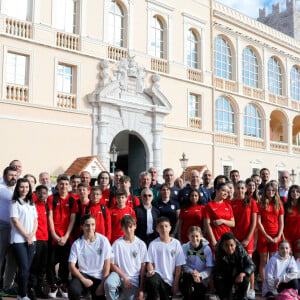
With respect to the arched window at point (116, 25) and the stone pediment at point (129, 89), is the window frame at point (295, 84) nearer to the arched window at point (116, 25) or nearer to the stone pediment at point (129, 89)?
the stone pediment at point (129, 89)

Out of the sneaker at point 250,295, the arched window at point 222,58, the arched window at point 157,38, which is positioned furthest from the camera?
the arched window at point 222,58

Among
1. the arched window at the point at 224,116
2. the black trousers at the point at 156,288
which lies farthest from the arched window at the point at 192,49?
the black trousers at the point at 156,288

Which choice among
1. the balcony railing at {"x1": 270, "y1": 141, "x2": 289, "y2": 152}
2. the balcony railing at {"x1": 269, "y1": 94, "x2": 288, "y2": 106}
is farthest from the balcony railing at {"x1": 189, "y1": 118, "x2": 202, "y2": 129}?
the balcony railing at {"x1": 269, "y1": 94, "x2": 288, "y2": 106}

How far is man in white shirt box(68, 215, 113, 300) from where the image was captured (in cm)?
603

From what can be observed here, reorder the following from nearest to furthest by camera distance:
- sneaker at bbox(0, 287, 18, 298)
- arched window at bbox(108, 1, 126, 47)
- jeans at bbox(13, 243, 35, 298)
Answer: jeans at bbox(13, 243, 35, 298) < sneaker at bbox(0, 287, 18, 298) < arched window at bbox(108, 1, 126, 47)

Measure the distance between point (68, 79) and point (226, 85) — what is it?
10.0 m

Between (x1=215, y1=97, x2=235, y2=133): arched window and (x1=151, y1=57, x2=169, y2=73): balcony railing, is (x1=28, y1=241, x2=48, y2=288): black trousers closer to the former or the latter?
(x1=151, y1=57, x2=169, y2=73): balcony railing

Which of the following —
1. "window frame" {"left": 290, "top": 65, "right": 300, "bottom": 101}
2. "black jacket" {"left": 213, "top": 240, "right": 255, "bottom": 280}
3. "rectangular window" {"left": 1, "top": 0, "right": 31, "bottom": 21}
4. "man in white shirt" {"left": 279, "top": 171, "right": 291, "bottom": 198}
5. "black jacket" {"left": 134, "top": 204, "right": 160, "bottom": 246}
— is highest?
"window frame" {"left": 290, "top": 65, "right": 300, "bottom": 101}

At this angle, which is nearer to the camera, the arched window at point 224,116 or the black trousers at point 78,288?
the black trousers at point 78,288

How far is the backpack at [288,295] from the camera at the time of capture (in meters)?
6.57

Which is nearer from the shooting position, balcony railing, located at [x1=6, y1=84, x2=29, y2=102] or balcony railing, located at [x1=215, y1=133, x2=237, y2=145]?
balcony railing, located at [x1=6, y1=84, x2=29, y2=102]

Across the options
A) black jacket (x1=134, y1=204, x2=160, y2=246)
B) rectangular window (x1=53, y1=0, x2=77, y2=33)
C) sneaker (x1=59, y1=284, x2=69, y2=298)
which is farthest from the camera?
rectangular window (x1=53, y1=0, x2=77, y2=33)

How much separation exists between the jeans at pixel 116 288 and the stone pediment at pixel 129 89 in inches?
495

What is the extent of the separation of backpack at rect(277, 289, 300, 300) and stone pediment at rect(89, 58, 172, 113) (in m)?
12.7
